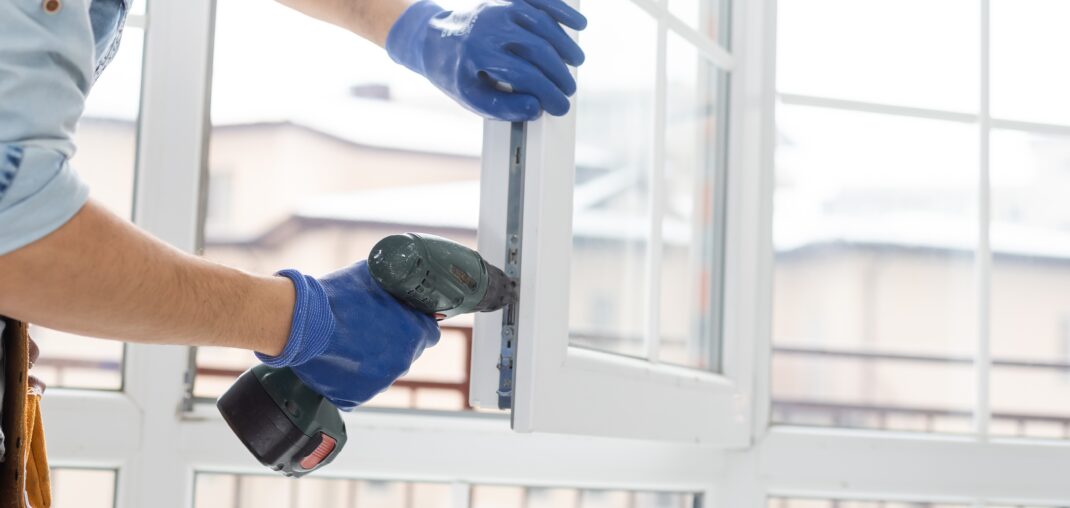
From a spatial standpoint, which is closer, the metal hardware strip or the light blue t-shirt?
the light blue t-shirt

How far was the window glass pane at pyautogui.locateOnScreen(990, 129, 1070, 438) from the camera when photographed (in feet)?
A: 19.9

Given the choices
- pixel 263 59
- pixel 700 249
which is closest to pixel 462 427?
pixel 700 249

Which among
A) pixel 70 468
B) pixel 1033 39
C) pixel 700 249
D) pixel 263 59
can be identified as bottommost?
pixel 70 468

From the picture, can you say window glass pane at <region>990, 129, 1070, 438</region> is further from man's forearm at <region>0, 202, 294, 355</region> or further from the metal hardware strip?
man's forearm at <region>0, 202, 294, 355</region>

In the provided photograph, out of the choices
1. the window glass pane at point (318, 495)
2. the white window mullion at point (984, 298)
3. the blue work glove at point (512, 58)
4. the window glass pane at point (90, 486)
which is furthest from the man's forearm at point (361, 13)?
the window glass pane at point (318, 495)

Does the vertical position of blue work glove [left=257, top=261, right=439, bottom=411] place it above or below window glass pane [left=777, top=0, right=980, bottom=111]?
below

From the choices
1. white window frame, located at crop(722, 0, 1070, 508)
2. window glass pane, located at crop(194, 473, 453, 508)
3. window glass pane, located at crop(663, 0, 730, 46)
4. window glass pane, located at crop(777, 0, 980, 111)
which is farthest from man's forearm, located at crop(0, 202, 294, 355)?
window glass pane, located at crop(194, 473, 453, 508)

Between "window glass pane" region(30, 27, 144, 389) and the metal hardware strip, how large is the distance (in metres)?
0.73

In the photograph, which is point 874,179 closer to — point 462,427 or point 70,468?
point 462,427

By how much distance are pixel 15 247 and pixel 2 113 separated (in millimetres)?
103

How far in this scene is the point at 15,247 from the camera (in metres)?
0.67

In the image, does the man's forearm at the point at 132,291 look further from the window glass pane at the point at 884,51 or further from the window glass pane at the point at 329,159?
the window glass pane at the point at 329,159

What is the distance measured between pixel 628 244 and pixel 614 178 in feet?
0.33

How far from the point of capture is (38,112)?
662 millimetres
